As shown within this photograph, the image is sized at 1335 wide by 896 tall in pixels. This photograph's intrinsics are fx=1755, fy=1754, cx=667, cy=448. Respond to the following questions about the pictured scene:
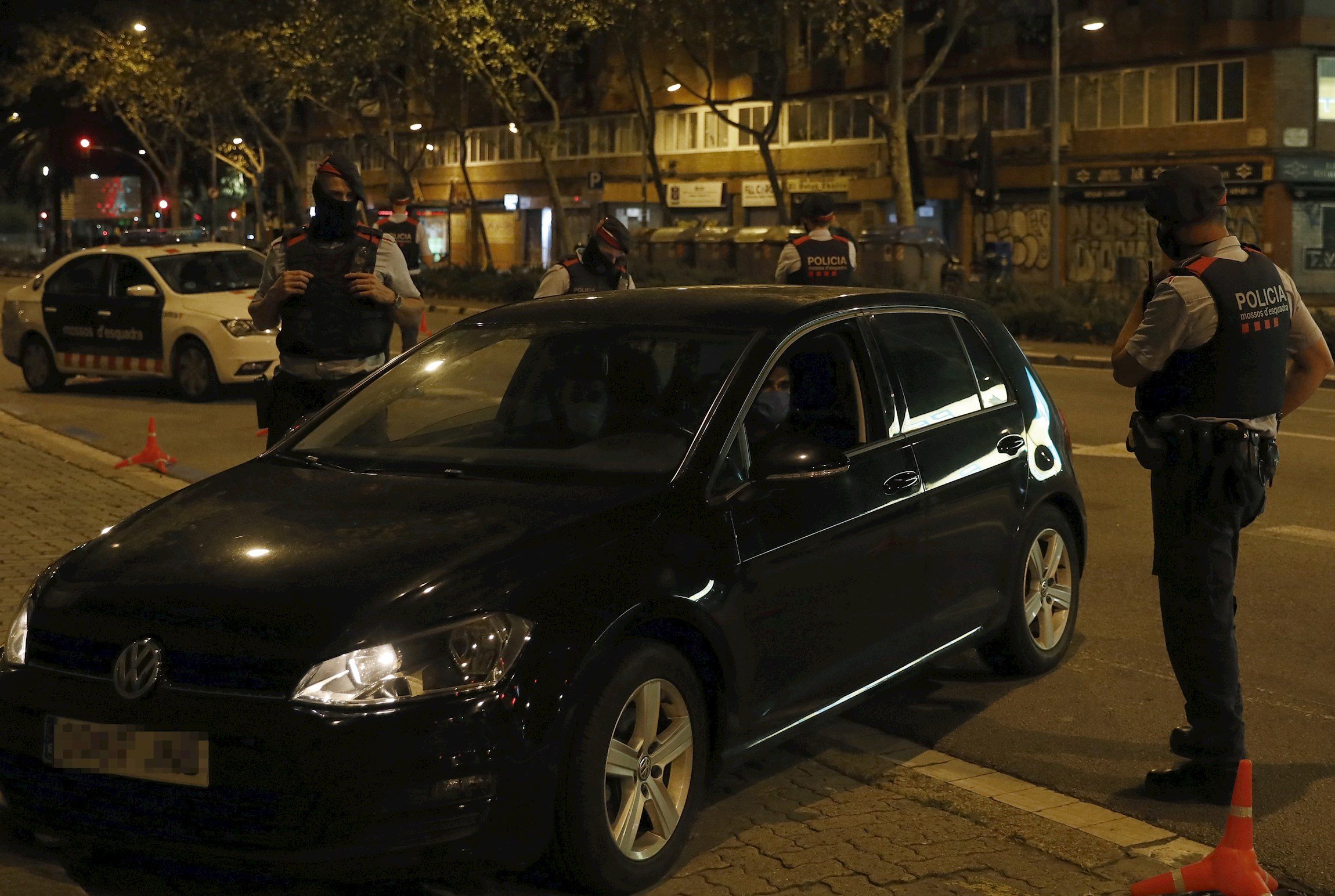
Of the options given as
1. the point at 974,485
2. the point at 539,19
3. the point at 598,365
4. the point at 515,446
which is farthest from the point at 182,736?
the point at 539,19

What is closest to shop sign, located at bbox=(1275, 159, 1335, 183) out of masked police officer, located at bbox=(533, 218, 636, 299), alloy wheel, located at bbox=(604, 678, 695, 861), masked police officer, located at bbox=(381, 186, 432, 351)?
masked police officer, located at bbox=(381, 186, 432, 351)

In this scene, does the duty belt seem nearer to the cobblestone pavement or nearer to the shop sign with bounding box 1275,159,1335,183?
the cobblestone pavement

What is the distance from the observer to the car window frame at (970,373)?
5.55 m

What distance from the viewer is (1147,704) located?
6117mm

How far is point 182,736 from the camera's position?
383cm

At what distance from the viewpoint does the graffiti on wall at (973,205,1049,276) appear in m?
48.3

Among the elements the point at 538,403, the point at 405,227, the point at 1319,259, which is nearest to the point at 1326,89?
the point at 1319,259

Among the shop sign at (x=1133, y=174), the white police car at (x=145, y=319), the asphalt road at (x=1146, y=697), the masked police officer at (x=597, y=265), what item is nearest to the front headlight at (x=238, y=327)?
the white police car at (x=145, y=319)

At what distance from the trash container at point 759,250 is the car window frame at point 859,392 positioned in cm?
3290

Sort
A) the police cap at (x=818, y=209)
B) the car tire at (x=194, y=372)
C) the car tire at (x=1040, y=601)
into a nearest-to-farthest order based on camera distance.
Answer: the car tire at (x=1040, y=601) → the police cap at (x=818, y=209) → the car tire at (x=194, y=372)

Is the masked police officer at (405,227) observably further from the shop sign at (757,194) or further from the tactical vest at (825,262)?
the shop sign at (757,194)

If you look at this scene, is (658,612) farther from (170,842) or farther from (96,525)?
(96,525)

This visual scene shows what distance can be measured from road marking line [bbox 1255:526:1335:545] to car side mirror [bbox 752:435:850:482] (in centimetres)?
510

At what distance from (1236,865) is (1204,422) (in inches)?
52.7
